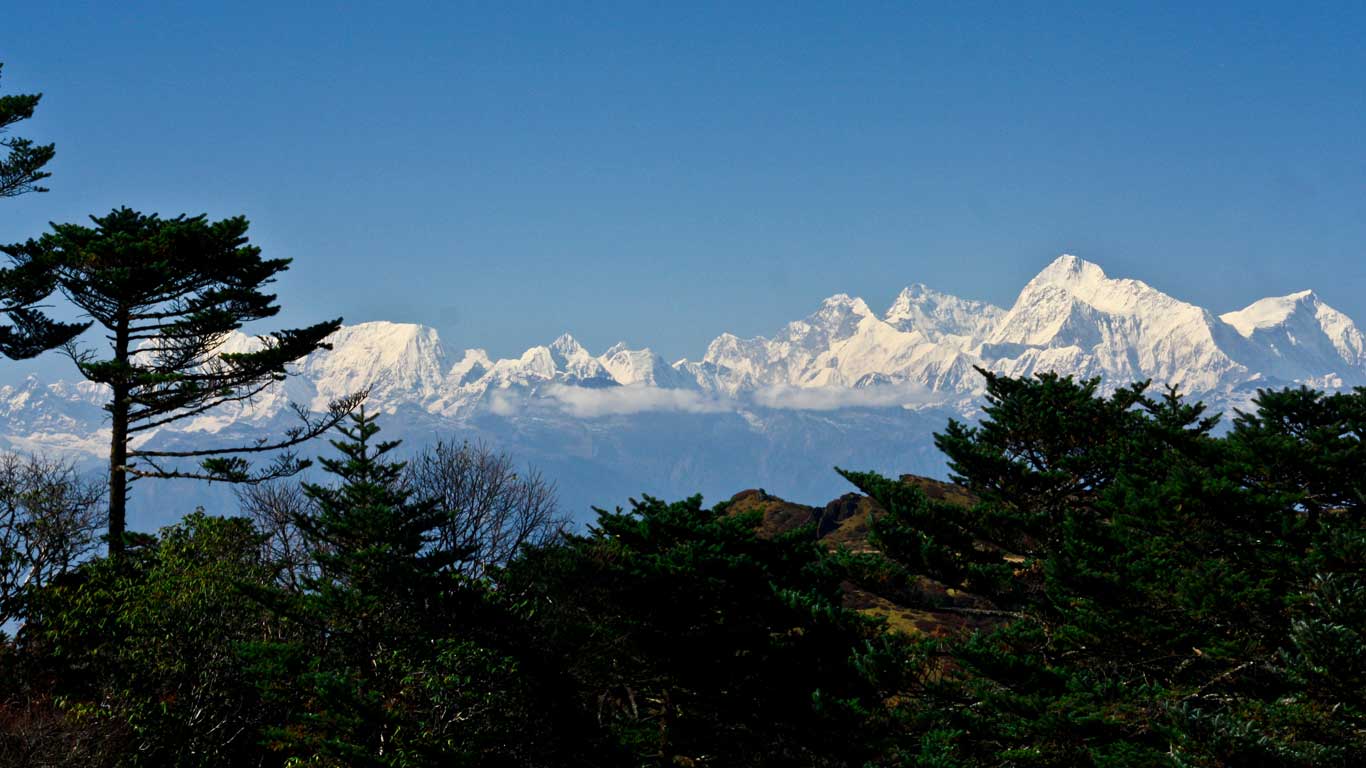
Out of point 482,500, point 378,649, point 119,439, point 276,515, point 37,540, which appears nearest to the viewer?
point 378,649

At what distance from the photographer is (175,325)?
31.3 m

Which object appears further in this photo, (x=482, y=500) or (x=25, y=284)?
(x=482, y=500)

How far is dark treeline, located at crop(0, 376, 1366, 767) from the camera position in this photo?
2247 cm

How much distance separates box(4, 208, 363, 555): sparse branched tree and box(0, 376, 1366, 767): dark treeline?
324 centimetres

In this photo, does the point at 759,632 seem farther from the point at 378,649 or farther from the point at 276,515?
the point at 276,515

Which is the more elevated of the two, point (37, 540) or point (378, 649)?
point (37, 540)

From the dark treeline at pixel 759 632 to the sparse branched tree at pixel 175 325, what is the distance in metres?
3.24

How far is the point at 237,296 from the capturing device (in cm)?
3197

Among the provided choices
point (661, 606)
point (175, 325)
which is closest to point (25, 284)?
point (175, 325)

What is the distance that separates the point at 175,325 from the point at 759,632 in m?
19.5

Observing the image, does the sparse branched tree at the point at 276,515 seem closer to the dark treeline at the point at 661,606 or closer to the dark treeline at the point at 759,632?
the dark treeline at the point at 661,606

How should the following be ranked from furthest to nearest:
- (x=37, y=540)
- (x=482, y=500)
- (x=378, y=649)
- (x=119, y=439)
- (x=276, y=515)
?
1. (x=482, y=500)
2. (x=276, y=515)
3. (x=119, y=439)
4. (x=37, y=540)
5. (x=378, y=649)

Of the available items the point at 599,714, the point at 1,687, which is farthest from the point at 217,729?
the point at 599,714

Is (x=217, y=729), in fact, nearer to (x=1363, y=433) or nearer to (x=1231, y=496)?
(x=1231, y=496)
